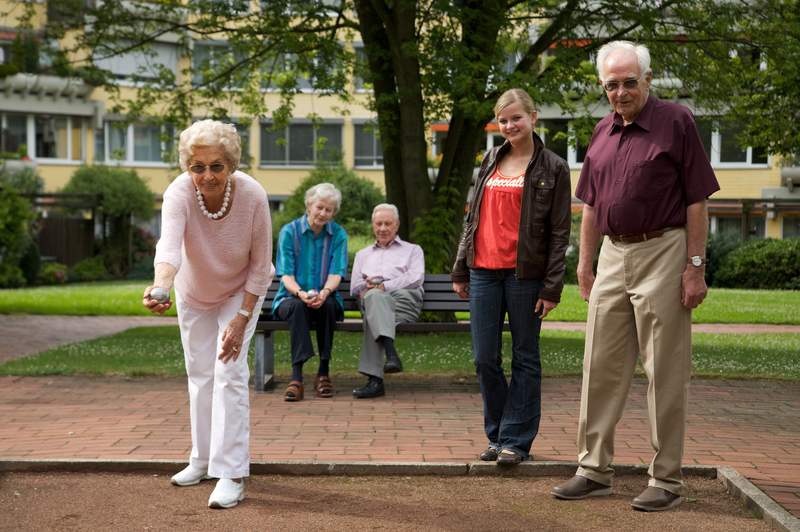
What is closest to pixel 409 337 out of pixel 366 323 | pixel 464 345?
pixel 464 345

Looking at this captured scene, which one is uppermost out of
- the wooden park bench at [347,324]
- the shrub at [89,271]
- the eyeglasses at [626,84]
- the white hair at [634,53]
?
the white hair at [634,53]

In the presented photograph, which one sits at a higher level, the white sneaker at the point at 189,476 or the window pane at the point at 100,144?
the window pane at the point at 100,144

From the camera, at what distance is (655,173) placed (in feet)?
17.7

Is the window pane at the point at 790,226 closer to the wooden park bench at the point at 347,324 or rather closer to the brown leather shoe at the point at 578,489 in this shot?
the wooden park bench at the point at 347,324

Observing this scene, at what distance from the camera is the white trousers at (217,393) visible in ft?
18.7

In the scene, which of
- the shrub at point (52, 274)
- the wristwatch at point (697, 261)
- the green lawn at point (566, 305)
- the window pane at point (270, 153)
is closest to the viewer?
the wristwatch at point (697, 261)

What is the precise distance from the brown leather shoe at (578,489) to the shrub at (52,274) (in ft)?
92.6

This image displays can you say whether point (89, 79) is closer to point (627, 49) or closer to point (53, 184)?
point (627, 49)

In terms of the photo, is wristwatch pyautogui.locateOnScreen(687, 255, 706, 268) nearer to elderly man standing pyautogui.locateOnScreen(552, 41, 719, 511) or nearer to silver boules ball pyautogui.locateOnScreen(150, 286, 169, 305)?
elderly man standing pyautogui.locateOnScreen(552, 41, 719, 511)

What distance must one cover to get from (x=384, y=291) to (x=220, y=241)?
13.0 ft

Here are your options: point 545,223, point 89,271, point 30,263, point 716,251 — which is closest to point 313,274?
point 545,223

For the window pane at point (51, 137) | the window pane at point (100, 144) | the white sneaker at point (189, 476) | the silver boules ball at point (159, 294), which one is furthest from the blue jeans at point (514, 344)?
the window pane at point (100, 144)

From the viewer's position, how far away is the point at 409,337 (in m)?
14.7

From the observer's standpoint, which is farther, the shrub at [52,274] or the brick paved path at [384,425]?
the shrub at [52,274]
